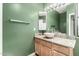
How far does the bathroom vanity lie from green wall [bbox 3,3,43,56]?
0.42 ft

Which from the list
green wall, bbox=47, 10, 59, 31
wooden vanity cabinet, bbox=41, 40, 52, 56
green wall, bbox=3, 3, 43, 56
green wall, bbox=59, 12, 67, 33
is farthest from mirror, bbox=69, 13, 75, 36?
green wall, bbox=3, 3, 43, 56

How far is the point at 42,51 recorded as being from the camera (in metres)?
1.89

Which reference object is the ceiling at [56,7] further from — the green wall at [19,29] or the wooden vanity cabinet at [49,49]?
the wooden vanity cabinet at [49,49]

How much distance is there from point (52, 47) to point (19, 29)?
2.17 ft

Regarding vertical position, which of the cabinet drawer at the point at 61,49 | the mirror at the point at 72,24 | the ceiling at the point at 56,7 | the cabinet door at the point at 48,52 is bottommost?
the cabinet door at the point at 48,52

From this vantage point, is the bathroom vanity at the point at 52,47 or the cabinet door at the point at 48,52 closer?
the bathroom vanity at the point at 52,47

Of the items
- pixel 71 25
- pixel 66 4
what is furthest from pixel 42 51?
pixel 66 4

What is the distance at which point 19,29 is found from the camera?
191cm

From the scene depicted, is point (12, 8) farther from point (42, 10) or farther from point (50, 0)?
point (50, 0)

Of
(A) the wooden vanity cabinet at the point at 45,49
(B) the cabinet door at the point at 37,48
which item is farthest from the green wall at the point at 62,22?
(B) the cabinet door at the point at 37,48

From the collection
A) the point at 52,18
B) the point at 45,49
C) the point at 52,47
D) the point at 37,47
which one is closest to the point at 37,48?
the point at 37,47

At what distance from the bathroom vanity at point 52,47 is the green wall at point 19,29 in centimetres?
13

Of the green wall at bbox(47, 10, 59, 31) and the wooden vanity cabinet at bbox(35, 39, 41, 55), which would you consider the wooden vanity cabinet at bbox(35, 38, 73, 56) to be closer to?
the wooden vanity cabinet at bbox(35, 39, 41, 55)

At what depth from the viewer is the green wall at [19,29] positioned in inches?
72.7
